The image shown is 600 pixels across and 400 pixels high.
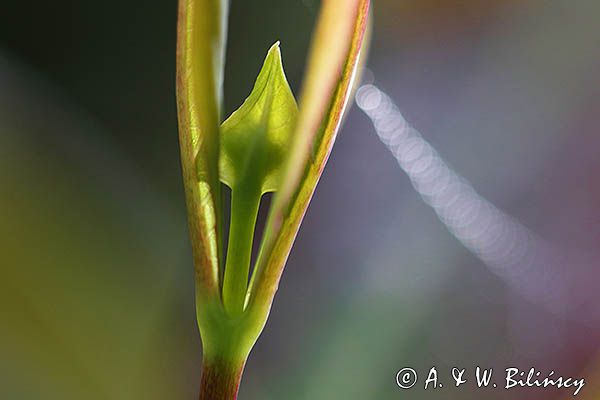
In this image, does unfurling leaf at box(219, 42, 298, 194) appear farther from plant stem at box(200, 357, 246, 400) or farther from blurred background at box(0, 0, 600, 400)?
blurred background at box(0, 0, 600, 400)

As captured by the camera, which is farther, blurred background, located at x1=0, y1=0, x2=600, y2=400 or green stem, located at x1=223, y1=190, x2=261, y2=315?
blurred background, located at x1=0, y1=0, x2=600, y2=400

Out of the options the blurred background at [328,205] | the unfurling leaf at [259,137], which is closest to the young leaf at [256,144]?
the unfurling leaf at [259,137]

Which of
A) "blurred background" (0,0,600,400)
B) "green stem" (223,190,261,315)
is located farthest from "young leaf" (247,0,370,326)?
"blurred background" (0,0,600,400)

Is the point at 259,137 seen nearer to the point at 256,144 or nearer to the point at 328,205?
the point at 256,144

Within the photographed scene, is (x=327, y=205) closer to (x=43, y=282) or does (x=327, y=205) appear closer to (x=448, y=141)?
(x=448, y=141)

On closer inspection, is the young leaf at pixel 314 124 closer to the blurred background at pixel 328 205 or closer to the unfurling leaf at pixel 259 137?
the unfurling leaf at pixel 259 137

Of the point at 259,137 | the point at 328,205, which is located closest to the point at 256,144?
the point at 259,137
